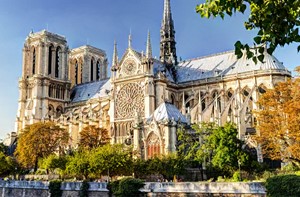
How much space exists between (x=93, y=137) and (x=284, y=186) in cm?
3930

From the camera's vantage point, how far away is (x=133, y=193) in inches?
1043

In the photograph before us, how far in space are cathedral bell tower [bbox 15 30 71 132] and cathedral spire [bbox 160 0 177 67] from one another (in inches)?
791

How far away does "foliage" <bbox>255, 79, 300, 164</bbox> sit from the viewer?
29.4m

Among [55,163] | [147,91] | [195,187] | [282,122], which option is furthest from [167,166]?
[147,91]

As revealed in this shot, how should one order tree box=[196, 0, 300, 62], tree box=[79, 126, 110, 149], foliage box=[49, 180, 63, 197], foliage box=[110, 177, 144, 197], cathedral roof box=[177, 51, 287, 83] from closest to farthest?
tree box=[196, 0, 300, 62] → foliage box=[110, 177, 144, 197] → foliage box=[49, 180, 63, 197] → tree box=[79, 126, 110, 149] → cathedral roof box=[177, 51, 287, 83]

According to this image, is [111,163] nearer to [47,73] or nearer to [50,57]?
[47,73]

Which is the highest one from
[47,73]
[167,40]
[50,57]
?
[50,57]

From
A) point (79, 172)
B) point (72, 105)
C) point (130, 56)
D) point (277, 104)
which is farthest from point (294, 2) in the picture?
point (72, 105)

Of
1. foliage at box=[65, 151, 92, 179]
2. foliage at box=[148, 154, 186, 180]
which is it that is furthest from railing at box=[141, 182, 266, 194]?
foliage at box=[65, 151, 92, 179]

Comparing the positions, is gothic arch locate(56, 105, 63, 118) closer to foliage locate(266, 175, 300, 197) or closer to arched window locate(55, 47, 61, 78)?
arched window locate(55, 47, 61, 78)

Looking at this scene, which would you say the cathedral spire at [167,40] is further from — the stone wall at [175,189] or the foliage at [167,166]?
the stone wall at [175,189]

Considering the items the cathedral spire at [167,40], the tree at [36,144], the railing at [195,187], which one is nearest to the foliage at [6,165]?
the tree at [36,144]

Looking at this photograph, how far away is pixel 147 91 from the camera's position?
5769cm

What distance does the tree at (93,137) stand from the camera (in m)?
55.9
